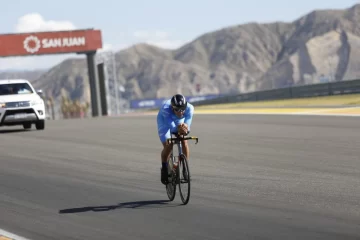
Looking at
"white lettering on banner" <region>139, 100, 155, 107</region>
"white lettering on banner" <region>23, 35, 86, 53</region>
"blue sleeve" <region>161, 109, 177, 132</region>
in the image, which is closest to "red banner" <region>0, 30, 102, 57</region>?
"white lettering on banner" <region>23, 35, 86, 53</region>

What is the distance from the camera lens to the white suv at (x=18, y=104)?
2581cm

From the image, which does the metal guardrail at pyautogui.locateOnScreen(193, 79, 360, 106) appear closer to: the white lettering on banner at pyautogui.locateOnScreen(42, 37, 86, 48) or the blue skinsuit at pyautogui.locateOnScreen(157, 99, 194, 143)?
the white lettering on banner at pyautogui.locateOnScreen(42, 37, 86, 48)

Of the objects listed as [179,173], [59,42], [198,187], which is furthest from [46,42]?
[179,173]

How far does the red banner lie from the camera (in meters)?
46.1

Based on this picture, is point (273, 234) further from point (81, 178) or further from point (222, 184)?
point (81, 178)

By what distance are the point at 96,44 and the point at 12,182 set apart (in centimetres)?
3446

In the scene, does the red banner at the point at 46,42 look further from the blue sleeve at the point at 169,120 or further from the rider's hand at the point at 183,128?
the rider's hand at the point at 183,128

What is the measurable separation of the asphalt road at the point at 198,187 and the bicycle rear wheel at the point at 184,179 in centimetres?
15

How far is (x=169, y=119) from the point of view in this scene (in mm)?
10773

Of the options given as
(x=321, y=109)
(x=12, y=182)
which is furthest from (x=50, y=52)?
(x=12, y=182)

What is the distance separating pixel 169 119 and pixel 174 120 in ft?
0.22

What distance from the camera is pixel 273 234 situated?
8367 mm

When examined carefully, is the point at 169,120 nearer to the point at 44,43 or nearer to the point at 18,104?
the point at 18,104

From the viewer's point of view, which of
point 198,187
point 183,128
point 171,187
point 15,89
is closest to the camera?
point 183,128
